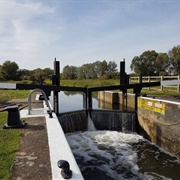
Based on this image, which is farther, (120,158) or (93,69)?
(93,69)

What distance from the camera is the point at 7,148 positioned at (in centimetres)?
395

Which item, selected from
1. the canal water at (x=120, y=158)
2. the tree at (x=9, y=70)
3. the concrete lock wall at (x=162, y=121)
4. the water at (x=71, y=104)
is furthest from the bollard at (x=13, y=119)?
the tree at (x=9, y=70)

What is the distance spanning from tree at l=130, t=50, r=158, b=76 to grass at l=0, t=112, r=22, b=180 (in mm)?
46004

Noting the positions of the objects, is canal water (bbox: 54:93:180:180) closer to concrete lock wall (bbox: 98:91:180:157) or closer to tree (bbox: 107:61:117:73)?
concrete lock wall (bbox: 98:91:180:157)

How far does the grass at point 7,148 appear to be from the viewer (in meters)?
3.05

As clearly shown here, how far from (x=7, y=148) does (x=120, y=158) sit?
16.2 feet

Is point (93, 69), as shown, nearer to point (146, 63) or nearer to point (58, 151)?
point (146, 63)

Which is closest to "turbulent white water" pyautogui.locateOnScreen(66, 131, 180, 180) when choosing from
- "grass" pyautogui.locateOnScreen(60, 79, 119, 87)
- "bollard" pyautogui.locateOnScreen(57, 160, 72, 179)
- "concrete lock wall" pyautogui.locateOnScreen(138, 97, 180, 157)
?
"concrete lock wall" pyautogui.locateOnScreen(138, 97, 180, 157)

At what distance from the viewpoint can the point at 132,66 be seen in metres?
52.5

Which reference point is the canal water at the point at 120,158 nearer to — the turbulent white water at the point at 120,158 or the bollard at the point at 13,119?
the turbulent white water at the point at 120,158

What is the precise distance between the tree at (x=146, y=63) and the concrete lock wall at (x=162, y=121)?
39024 millimetres

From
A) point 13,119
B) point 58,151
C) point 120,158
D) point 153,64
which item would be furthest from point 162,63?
point 58,151

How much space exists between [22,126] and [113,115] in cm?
713

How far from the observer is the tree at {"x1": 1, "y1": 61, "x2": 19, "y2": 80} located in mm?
47438
